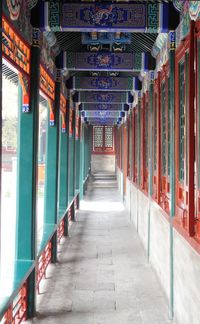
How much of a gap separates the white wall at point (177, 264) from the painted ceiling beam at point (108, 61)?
2.72 meters

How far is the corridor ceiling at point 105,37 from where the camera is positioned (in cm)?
538

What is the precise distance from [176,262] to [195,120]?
190cm

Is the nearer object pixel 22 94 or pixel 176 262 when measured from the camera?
pixel 176 262

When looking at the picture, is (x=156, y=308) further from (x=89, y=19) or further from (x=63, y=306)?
(x=89, y=19)

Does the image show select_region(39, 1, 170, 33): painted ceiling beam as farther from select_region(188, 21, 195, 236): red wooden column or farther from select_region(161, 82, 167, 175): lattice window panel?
select_region(161, 82, 167, 175): lattice window panel

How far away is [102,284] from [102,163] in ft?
72.9

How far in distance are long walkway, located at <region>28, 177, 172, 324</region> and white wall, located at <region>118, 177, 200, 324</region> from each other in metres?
0.33

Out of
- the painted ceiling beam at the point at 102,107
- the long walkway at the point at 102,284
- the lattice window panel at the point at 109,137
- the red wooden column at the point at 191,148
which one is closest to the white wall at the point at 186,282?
the red wooden column at the point at 191,148

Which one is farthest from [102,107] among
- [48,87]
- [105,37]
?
[48,87]

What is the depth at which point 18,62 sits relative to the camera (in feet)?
15.4

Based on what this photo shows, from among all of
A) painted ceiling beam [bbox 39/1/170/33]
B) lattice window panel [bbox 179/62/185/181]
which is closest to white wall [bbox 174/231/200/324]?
lattice window panel [bbox 179/62/185/181]

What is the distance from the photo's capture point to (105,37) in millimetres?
7148

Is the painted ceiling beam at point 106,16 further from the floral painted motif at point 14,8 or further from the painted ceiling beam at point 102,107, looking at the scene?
the painted ceiling beam at point 102,107

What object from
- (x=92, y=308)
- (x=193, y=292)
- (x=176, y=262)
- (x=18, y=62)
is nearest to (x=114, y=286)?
(x=92, y=308)
